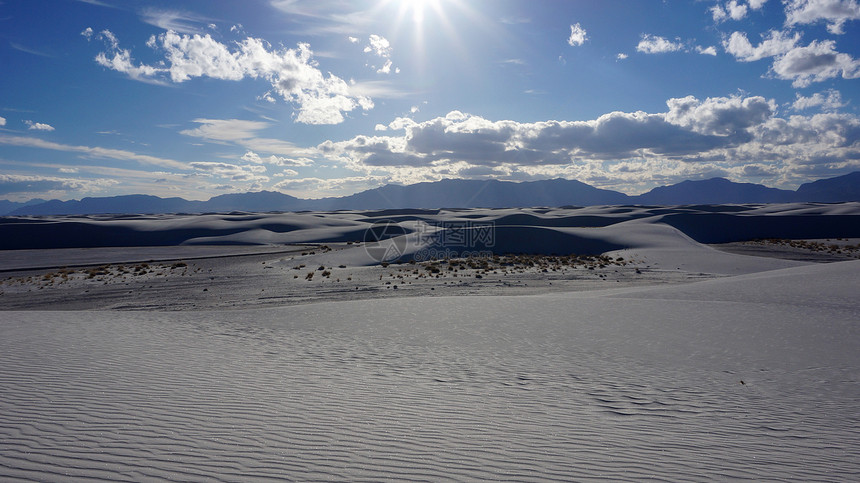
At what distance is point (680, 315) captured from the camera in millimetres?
12016

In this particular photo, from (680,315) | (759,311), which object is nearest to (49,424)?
(680,315)

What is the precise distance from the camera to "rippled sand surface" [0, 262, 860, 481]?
4.19 m

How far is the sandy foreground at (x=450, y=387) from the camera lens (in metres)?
4.23

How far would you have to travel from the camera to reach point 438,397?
248 inches

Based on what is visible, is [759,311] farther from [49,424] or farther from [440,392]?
[49,424]

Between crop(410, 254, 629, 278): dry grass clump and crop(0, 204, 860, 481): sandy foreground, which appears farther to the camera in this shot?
crop(410, 254, 629, 278): dry grass clump

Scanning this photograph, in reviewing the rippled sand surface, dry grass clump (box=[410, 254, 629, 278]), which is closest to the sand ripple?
the rippled sand surface

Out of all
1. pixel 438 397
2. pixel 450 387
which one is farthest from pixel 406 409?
pixel 450 387

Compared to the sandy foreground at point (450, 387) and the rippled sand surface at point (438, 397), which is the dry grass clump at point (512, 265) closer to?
the sandy foreground at point (450, 387)

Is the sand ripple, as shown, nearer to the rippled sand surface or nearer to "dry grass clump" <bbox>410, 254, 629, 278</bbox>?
the rippled sand surface

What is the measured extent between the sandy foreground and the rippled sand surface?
1.3 inches

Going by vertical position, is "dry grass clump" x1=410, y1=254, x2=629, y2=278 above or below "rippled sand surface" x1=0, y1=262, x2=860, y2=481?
below

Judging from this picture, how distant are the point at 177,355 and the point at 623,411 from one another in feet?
24.1

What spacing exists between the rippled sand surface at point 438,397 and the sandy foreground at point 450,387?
0.03 meters
